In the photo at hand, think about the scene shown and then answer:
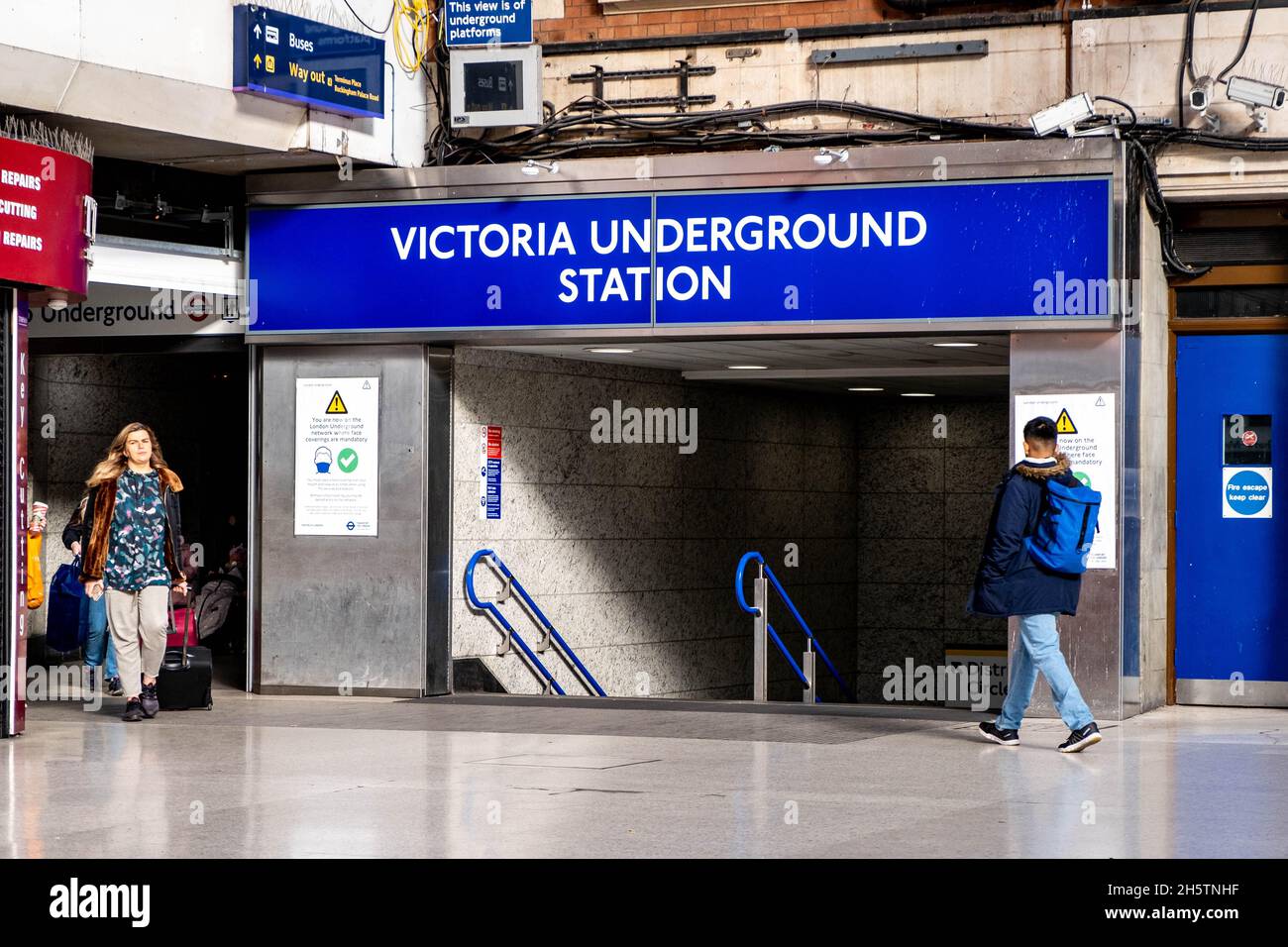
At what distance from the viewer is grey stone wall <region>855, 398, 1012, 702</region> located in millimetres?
19047

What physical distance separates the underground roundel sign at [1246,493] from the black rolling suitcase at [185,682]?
6838mm

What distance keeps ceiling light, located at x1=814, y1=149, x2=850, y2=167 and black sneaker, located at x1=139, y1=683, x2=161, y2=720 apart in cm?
535

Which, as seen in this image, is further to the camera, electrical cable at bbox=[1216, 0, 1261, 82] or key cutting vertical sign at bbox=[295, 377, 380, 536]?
key cutting vertical sign at bbox=[295, 377, 380, 536]

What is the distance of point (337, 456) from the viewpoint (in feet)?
42.7

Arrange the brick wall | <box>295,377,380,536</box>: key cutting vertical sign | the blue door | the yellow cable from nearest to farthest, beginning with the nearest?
1. the brick wall
2. the blue door
3. the yellow cable
4. <box>295,377,380,536</box>: key cutting vertical sign

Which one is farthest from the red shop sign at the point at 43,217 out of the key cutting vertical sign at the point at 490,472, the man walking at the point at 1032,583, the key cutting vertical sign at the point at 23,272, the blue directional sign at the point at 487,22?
the man walking at the point at 1032,583

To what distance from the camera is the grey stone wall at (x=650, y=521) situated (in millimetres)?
13750

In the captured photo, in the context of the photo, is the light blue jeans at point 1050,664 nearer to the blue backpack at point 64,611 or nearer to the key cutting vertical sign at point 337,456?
the key cutting vertical sign at point 337,456

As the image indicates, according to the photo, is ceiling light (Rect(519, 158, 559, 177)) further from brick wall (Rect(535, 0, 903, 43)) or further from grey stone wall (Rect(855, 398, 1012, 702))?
grey stone wall (Rect(855, 398, 1012, 702))

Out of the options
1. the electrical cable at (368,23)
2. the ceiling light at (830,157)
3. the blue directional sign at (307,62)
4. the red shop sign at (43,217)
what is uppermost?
the electrical cable at (368,23)

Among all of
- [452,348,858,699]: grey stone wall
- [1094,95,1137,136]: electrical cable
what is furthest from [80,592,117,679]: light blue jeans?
[1094,95,1137,136]: electrical cable
